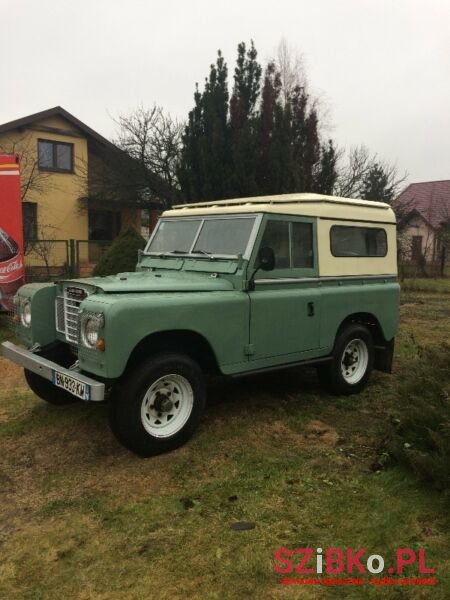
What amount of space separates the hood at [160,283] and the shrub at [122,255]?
574 cm

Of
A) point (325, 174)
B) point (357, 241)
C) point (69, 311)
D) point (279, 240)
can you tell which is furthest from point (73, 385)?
point (325, 174)

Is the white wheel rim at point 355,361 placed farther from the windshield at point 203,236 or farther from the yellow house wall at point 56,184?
the yellow house wall at point 56,184

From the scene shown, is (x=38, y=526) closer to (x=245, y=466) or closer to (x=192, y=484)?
(x=192, y=484)

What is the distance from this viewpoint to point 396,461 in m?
4.00

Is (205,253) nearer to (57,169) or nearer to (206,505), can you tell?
(206,505)

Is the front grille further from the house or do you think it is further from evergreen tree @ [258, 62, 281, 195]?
the house

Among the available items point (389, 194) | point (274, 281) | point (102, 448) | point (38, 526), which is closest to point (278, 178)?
point (274, 281)

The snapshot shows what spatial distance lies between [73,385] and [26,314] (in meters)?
1.28

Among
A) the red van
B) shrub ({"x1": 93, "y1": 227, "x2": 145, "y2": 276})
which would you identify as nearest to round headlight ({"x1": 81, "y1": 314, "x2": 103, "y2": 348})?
the red van

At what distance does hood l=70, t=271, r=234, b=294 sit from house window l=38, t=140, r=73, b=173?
17.0 m

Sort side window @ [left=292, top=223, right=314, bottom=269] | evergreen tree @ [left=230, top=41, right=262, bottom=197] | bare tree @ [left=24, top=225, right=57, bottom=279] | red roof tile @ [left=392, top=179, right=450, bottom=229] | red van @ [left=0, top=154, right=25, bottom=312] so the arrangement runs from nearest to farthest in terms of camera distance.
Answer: side window @ [left=292, top=223, right=314, bottom=269] < red van @ [left=0, top=154, right=25, bottom=312] < evergreen tree @ [left=230, top=41, right=262, bottom=197] < bare tree @ [left=24, top=225, right=57, bottom=279] < red roof tile @ [left=392, top=179, right=450, bottom=229]

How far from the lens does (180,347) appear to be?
452 cm

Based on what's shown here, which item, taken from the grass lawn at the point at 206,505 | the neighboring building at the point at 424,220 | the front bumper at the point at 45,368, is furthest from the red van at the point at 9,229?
the neighboring building at the point at 424,220

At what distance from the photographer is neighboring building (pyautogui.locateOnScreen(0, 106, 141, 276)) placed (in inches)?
759
